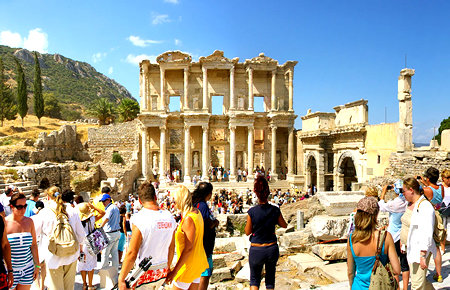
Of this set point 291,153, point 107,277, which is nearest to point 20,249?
point 107,277

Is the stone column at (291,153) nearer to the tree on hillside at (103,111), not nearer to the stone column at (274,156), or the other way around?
the stone column at (274,156)

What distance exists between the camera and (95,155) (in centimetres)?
3609

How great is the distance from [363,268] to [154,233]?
2.28 m

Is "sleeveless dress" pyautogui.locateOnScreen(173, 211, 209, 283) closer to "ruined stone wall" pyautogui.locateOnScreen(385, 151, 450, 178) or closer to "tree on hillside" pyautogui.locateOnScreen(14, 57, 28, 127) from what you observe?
"ruined stone wall" pyautogui.locateOnScreen(385, 151, 450, 178)

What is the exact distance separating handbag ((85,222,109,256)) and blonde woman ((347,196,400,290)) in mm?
4249

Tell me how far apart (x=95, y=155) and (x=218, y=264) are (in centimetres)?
3230

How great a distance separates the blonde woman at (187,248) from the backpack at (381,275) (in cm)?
191

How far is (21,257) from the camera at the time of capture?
417 cm

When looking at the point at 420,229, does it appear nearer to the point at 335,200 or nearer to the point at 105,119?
the point at 335,200

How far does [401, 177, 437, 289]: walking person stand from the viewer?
4230mm

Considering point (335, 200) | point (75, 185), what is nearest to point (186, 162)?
point (75, 185)

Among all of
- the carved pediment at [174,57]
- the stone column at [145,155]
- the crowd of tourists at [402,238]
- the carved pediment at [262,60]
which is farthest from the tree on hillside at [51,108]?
the crowd of tourists at [402,238]

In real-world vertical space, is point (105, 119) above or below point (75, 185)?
above

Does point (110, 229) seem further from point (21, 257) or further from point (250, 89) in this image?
point (250, 89)
